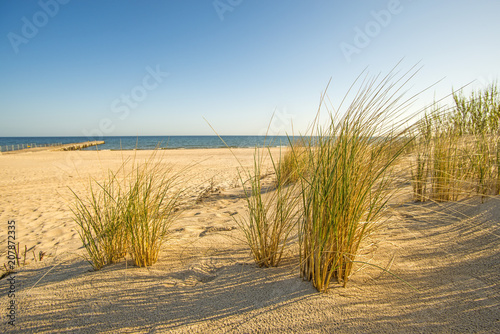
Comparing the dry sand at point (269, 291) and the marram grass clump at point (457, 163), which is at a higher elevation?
the marram grass clump at point (457, 163)

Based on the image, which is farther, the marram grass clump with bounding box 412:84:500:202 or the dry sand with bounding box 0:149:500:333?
the marram grass clump with bounding box 412:84:500:202

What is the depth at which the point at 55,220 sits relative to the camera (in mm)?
3633

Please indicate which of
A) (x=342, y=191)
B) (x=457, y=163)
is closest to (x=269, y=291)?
(x=342, y=191)

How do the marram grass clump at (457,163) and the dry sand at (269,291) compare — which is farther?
the marram grass clump at (457,163)

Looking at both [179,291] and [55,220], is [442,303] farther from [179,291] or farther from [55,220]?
[55,220]

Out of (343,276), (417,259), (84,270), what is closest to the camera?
(343,276)

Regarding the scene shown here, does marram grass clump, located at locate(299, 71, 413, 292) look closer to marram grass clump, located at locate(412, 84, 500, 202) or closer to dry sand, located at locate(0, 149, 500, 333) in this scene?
dry sand, located at locate(0, 149, 500, 333)

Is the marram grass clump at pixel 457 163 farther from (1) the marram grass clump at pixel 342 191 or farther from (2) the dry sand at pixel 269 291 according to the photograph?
(1) the marram grass clump at pixel 342 191

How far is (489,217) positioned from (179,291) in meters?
2.61

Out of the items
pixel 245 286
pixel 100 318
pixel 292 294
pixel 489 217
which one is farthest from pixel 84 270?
pixel 489 217

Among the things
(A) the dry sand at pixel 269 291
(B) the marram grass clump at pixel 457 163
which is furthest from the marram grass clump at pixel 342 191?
(B) the marram grass clump at pixel 457 163

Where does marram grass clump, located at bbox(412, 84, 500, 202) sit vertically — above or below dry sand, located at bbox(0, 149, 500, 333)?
above

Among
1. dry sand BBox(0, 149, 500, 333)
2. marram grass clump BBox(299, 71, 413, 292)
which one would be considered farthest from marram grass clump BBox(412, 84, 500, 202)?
marram grass clump BBox(299, 71, 413, 292)

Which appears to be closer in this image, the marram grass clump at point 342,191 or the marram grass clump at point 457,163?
the marram grass clump at point 342,191
